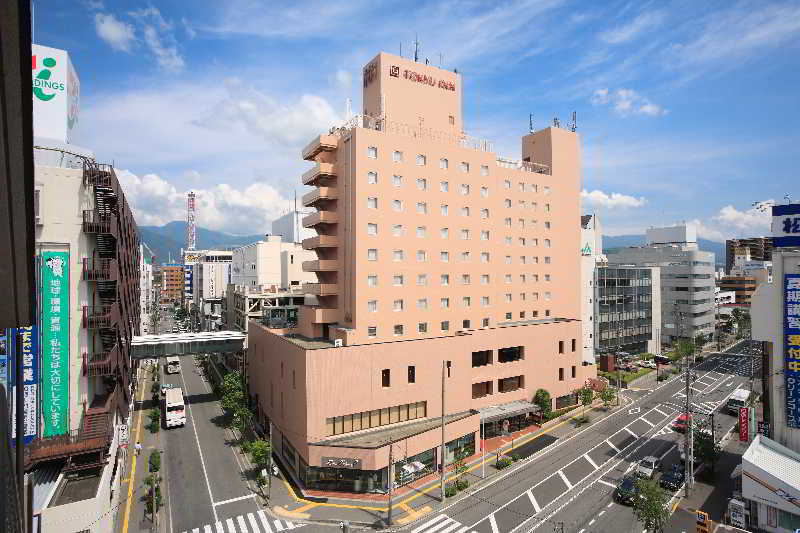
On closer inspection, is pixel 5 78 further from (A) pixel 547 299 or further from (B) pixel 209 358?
(B) pixel 209 358

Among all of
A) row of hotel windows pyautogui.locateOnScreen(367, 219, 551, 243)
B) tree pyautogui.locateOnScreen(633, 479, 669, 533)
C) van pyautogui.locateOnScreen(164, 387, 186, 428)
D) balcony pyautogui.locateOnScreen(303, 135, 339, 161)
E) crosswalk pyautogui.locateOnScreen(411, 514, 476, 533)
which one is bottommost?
crosswalk pyautogui.locateOnScreen(411, 514, 476, 533)

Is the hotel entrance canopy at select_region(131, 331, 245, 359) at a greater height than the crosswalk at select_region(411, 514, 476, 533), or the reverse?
the hotel entrance canopy at select_region(131, 331, 245, 359)

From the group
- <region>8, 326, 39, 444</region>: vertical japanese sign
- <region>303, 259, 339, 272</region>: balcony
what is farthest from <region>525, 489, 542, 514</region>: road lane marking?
<region>8, 326, 39, 444</region>: vertical japanese sign

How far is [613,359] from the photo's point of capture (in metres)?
85.1

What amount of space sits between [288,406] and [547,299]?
4028cm

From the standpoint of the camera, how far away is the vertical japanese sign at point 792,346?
38.8 m

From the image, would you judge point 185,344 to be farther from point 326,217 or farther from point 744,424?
point 744,424

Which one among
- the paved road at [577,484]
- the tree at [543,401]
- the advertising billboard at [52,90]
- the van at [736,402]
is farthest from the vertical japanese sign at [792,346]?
the advertising billboard at [52,90]

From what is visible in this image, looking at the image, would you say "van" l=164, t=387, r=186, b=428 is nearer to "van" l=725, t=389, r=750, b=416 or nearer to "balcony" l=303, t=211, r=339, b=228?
"balcony" l=303, t=211, r=339, b=228

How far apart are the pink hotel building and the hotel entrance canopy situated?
7.35 m

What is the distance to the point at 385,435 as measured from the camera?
44188 millimetres

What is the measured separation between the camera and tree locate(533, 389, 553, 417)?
57875 millimetres

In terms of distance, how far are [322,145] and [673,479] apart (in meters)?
49.3

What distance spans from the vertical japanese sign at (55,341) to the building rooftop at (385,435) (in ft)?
66.2
